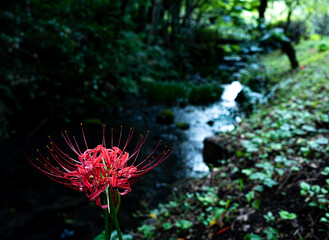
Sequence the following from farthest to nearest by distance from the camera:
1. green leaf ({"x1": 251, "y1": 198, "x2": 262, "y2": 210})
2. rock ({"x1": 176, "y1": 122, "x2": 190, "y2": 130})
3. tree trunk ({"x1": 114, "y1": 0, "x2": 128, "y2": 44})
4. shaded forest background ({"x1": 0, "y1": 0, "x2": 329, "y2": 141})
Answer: tree trunk ({"x1": 114, "y1": 0, "x2": 128, "y2": 44})
rock ({"x1": 176, "y1": 122, "x2": 190, "y2": 130})
shaded forest background ({"x1": 0, "y1": 0, "x2": 329, "y2": 141})
green leaf ({"x1": 251, "y1": 198, "x2": 262, "y2": 210})

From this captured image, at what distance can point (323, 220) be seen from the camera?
173 cm

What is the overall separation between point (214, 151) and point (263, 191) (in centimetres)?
146

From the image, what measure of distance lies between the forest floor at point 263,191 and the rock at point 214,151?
0.27 ft

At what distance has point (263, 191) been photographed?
94.9 inches

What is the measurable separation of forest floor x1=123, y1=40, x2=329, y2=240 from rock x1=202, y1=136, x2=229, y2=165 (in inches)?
3.3

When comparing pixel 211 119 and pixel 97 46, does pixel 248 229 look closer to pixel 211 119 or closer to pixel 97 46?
pixel 211 119

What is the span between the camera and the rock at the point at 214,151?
3.63 meters

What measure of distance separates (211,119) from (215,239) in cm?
380

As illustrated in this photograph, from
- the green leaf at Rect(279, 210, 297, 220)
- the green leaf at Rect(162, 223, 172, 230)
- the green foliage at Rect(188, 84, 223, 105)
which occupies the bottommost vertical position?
the green foliage at Rect(188, 84, 223, 105)

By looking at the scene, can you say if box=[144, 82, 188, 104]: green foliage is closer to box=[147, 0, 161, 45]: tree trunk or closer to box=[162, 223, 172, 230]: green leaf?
box=[147, 0, 161, 45]: tree trunk

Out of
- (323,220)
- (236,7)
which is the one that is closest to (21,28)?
(236,7)

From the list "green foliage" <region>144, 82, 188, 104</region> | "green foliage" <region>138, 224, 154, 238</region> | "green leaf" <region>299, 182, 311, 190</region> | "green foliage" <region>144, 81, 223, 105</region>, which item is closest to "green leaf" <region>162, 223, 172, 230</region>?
"green foliage" <region>138, 224, 154, 238</region>

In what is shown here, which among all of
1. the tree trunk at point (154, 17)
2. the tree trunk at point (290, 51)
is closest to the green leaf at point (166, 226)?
the tree trunk at point (290, 51)

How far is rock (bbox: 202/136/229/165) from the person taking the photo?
3.63 meters
